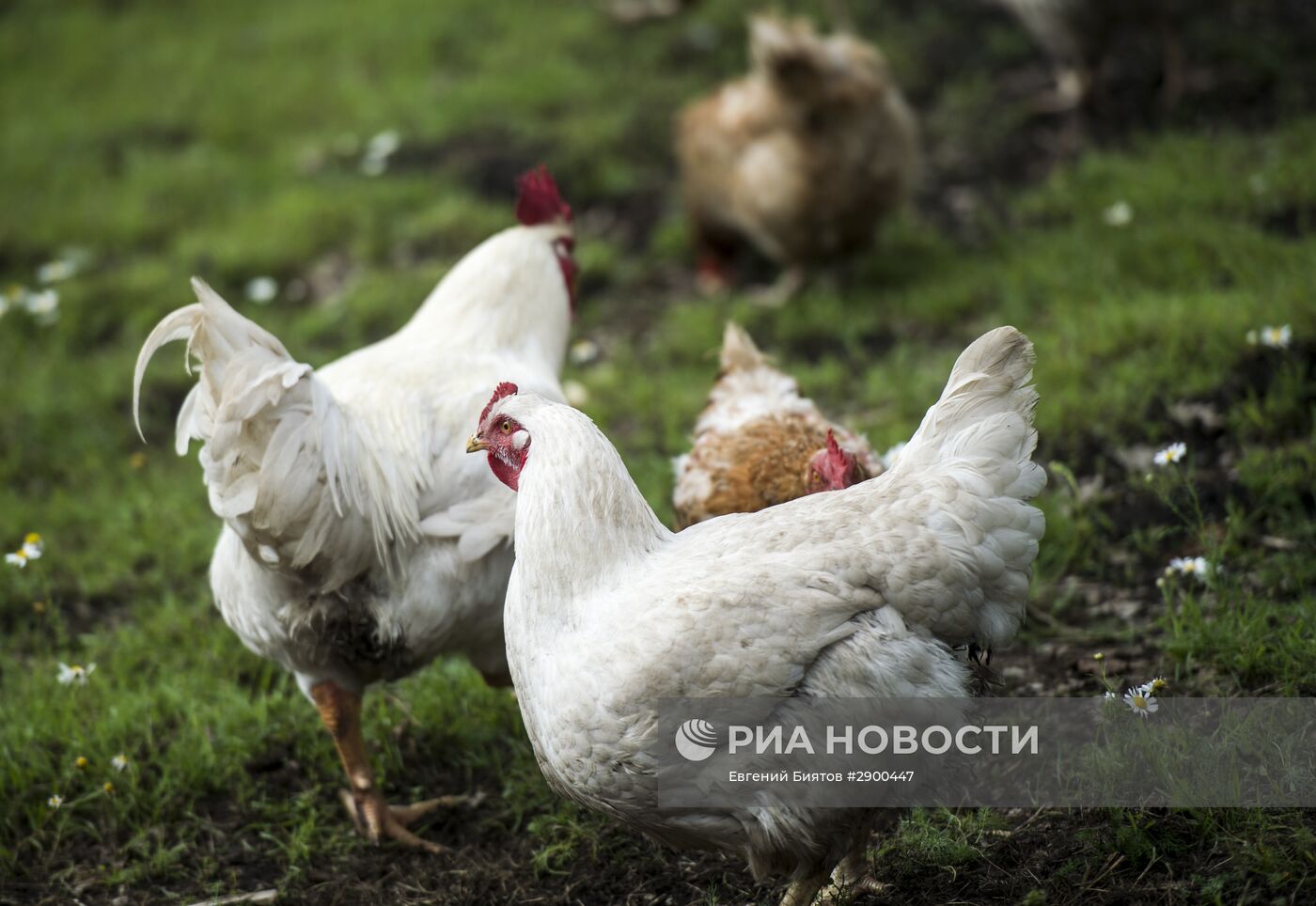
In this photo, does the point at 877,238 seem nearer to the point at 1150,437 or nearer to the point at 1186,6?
the point at 1186,6

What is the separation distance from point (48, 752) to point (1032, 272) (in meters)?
4.80

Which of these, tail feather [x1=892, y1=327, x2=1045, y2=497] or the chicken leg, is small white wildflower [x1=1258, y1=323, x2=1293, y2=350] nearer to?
tail feather [x1=892, y1=327, x2=1045, y2=497]

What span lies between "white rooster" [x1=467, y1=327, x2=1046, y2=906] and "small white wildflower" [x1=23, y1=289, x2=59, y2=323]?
16.0 ft

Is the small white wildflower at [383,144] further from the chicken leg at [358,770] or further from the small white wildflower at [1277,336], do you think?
the small white wildflower at [1277,336]

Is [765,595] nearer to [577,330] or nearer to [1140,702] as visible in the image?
[1140,702]

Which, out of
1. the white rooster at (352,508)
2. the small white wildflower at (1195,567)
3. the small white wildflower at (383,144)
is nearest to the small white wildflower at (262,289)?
the small white wildflower at (383,144)

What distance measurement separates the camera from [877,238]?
7.04 m

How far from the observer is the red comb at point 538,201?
177 inches

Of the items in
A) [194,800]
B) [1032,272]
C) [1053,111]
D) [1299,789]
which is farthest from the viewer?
[1053,111]

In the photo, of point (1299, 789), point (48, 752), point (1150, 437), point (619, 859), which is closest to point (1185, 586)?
point (1150, 437)

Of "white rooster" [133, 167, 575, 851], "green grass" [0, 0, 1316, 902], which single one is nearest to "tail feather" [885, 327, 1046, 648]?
"green grass" [0, 0, 1316, 902]

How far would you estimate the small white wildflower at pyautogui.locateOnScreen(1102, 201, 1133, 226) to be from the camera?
20.2 ft

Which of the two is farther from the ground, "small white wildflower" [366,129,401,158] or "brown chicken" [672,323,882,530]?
"brown chicken" [672,323,882,530]

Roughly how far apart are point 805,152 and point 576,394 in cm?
204
